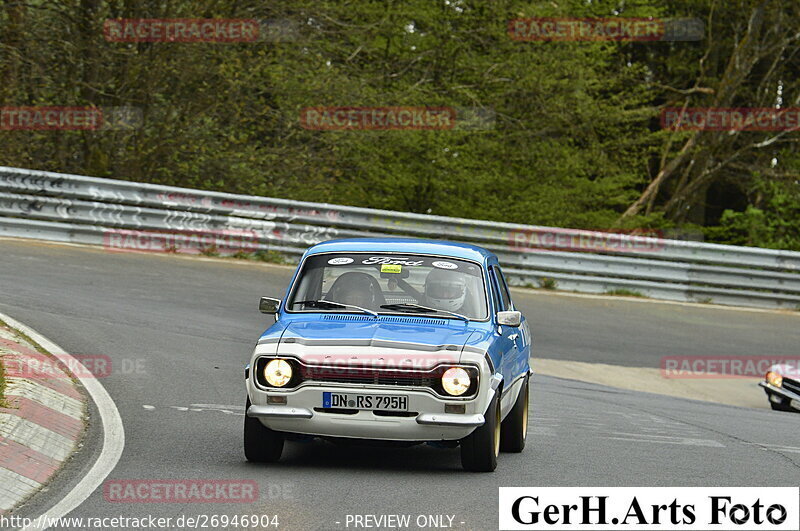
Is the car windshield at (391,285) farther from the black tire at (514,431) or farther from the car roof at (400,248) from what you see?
the black tire at (514,431)

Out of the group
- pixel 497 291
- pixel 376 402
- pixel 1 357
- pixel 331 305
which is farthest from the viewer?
pixel 1 357

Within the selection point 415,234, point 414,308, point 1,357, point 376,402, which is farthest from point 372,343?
point 415,234

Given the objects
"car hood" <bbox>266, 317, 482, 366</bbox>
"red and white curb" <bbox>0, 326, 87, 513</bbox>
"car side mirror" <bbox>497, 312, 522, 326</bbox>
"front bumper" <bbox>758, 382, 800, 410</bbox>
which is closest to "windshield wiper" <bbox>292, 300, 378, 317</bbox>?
"car hood" <bbox>266, 317, 482, 366</bbox>

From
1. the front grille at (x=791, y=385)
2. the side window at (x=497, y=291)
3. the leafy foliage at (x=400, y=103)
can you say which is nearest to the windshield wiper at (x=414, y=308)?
the side window at (x=497, y=291)

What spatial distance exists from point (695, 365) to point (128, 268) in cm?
833

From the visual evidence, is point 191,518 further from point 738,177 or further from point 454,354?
point 738,177

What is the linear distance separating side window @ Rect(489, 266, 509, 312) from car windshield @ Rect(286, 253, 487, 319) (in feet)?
0.71

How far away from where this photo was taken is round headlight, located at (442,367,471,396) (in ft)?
24.5

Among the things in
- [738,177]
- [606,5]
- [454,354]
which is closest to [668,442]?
[454,354]

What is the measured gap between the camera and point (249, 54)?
901 inches

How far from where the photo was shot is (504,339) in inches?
334

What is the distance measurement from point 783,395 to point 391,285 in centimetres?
839

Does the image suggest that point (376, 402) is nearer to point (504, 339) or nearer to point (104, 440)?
point (504, 339)

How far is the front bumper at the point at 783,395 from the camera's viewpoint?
49.5 feet
